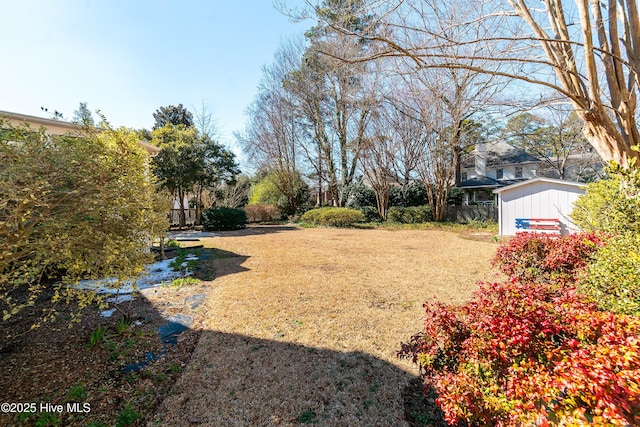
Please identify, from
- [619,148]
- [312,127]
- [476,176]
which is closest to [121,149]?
[619,148]

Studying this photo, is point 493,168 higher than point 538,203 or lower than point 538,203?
higher

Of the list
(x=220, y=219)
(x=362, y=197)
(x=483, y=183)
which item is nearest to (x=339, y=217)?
(x=362, y=197)

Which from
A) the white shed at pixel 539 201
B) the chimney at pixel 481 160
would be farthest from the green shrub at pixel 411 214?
the chimney at pixel 481 160

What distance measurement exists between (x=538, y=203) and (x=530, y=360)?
10434mm

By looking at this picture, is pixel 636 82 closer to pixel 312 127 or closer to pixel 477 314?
pixel 477 314

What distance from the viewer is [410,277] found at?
538 cm

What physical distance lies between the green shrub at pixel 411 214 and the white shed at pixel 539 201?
16.2 ft

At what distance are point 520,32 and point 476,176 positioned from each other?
2342 cm

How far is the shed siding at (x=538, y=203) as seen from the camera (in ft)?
29.3

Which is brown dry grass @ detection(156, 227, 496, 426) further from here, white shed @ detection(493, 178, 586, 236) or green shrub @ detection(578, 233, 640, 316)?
white shed @ detection(493, 178, 586, 236)

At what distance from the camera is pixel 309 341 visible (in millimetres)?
2979

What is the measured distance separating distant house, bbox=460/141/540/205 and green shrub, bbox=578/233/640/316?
20759mm

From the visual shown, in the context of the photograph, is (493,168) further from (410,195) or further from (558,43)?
(558,43)

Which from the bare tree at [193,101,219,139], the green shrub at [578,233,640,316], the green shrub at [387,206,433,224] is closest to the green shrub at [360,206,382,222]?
the green shrub at [387,206,433,224]
